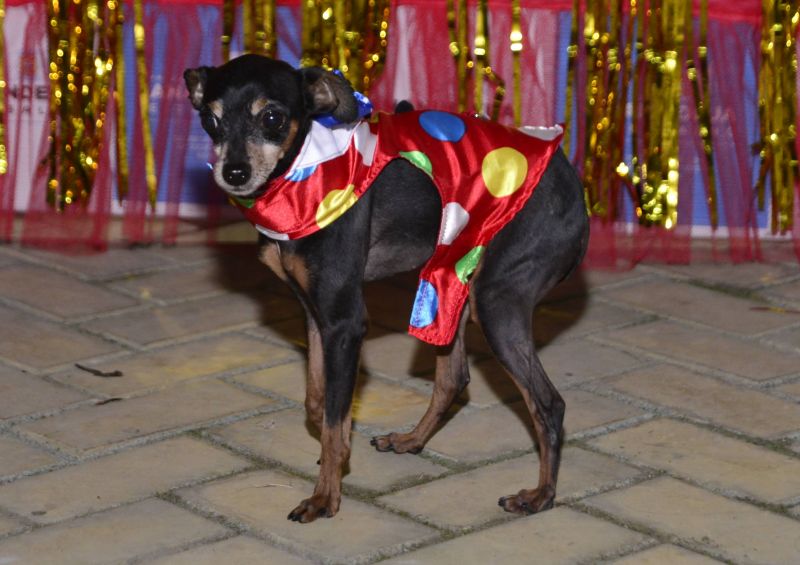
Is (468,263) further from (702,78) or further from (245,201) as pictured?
(702,78)

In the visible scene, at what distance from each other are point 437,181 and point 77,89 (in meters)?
2.60

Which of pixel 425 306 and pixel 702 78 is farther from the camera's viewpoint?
pixel 702 78

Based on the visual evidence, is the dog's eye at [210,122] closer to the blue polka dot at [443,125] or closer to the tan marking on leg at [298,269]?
the tan marking on leg at [298,269]

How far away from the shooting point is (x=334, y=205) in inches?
136

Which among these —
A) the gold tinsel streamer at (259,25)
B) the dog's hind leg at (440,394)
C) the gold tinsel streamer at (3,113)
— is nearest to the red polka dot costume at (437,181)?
the dog's hind leg at (440,394)

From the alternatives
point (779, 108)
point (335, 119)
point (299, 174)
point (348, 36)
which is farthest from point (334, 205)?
point (779, 108)

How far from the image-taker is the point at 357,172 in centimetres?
352

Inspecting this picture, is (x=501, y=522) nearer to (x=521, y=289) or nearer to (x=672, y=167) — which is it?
(x=521, y=289)

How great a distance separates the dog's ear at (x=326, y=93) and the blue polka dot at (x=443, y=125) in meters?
0.27

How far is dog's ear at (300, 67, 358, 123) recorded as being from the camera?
11.3 ft

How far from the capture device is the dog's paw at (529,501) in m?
3.61

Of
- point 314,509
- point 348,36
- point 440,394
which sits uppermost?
point 348,36

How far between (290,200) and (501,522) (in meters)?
1.00

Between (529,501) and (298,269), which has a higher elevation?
(298,269)
